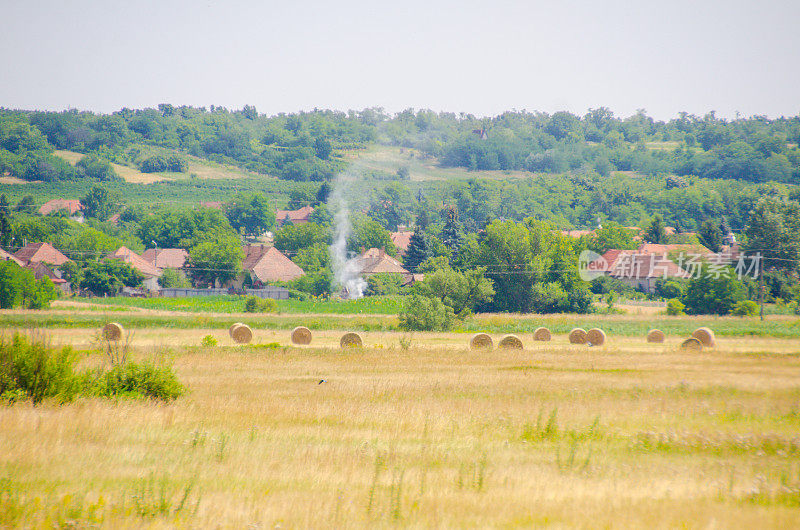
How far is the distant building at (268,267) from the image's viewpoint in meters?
110

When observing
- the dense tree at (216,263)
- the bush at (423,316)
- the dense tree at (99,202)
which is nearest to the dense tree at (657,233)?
the dense tree at (216,263)

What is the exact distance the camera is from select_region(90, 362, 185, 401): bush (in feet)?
55.2

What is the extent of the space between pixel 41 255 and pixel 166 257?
85.9 feet

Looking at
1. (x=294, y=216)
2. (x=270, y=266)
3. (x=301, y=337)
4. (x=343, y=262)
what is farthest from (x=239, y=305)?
(x=294, y=216)

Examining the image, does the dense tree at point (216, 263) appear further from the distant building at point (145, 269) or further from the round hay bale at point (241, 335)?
the round hay bale at point (241, 335)

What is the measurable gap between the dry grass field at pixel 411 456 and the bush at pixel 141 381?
2.06ft

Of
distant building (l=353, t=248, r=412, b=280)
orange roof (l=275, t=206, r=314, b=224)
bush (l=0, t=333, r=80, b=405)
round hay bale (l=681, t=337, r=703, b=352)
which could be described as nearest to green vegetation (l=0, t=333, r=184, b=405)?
bush (l=0, t=333, r=80, b=405)

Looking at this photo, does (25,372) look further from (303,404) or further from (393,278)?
(393,278)

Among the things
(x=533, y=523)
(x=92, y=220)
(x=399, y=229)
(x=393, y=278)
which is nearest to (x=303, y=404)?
(x=533, y=523)

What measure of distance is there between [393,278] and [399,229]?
8494cm

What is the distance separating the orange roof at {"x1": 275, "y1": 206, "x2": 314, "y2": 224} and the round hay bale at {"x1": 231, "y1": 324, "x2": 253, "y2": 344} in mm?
143251

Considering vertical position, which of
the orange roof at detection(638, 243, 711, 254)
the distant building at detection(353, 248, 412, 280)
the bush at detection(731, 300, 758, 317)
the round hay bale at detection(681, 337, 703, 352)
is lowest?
the distant building at detection(353, 248, 412, 280)

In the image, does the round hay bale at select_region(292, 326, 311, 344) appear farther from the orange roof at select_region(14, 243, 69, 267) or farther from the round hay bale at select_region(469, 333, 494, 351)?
the orange roof at select_region(14, 243, 69, 267)

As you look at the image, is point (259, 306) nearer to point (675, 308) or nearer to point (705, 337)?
point (675, 308)
